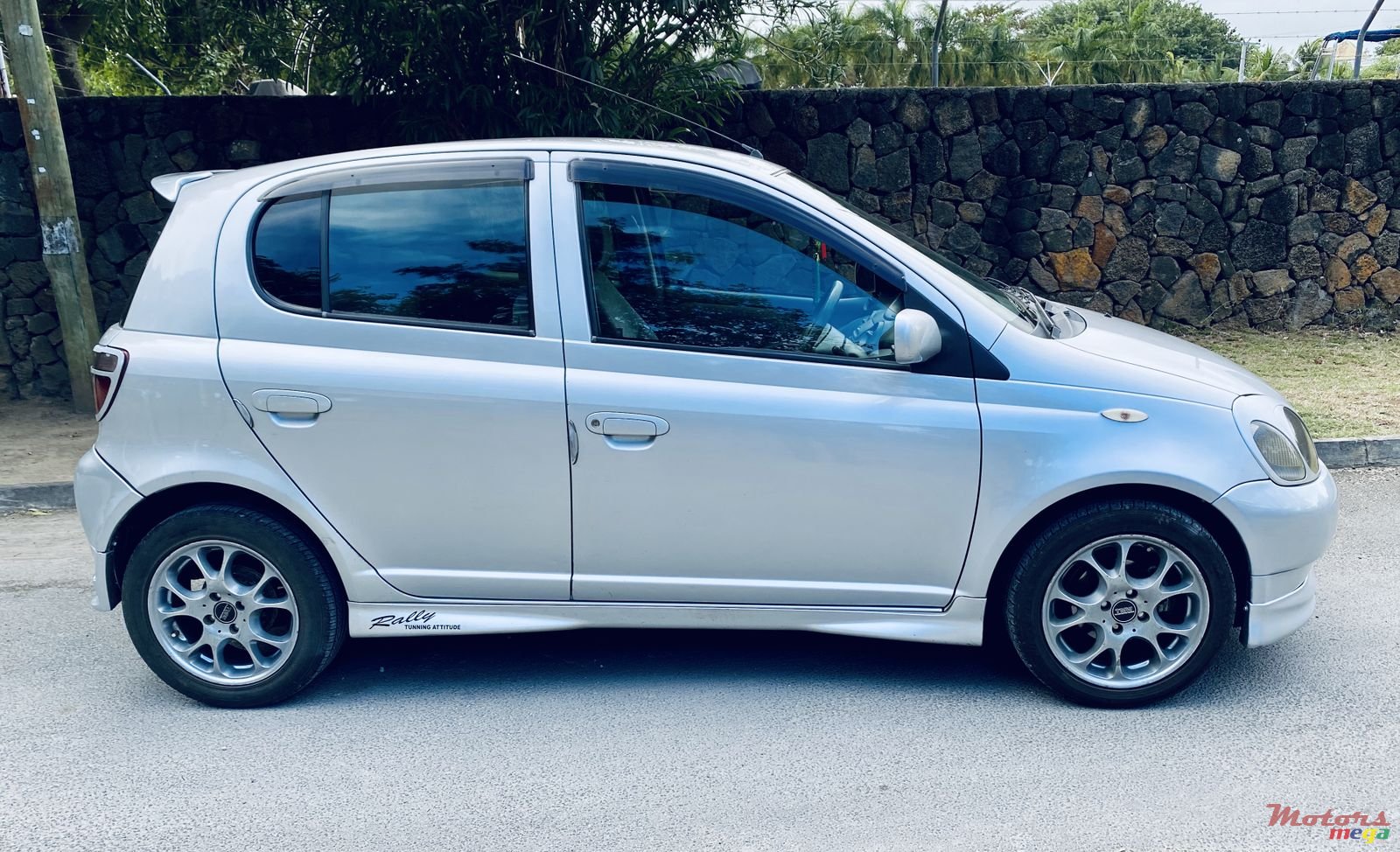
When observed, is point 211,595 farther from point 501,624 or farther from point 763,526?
point 763,526

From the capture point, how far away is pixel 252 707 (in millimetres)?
4027

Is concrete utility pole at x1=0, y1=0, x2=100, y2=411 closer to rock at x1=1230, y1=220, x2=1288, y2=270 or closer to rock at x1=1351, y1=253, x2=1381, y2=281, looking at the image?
rock at x1=1230, y1=220, x2=1288, y2=270

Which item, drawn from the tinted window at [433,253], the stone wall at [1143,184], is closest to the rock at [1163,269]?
the stone wall at [1143,184]

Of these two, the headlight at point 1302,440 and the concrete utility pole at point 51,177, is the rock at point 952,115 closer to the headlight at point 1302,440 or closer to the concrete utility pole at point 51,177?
the headlight at point 1302,440

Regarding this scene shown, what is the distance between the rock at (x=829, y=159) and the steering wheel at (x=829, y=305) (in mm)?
5851

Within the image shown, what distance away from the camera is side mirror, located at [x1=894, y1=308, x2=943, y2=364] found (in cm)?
360

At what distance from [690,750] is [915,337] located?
1497mm

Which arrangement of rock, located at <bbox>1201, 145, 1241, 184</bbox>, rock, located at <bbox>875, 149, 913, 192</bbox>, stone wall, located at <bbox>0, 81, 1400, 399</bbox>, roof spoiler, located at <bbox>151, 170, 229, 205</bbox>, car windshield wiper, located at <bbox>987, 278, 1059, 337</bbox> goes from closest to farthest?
car windshield wiper, located at <bbox>987, 278, 1059, 337</bbox> → roof spoiler, located at <bbox>151, 170, 229, 205</bbox> → stone wall, located at <bbox>0, 81, 1400, 399</bbox> → rock, located at <bbox>875, 149, 913, 192</bbox> → rock, located at <bbox>1201, 145, 1241, 184</bbox>

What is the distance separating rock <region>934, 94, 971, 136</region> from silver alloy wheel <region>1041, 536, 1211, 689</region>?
6.41 m

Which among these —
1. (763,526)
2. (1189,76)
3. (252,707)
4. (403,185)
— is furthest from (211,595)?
(1189,76)

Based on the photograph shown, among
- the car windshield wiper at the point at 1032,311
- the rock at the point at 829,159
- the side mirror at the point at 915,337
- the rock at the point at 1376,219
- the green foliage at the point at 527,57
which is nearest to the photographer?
the side mirror at the point at 915,337

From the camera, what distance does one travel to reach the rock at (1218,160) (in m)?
9.62

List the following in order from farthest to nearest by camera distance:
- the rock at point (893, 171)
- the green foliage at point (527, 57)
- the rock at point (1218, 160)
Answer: the rock at point (1218, 160) < the rock at point (893, 171) < the green foliage at point (527, 57)

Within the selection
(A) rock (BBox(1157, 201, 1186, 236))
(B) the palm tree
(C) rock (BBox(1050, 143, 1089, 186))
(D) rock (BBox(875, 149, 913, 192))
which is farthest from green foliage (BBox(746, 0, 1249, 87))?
(A) rock (BBox(1157, 201, 1186, 236))
